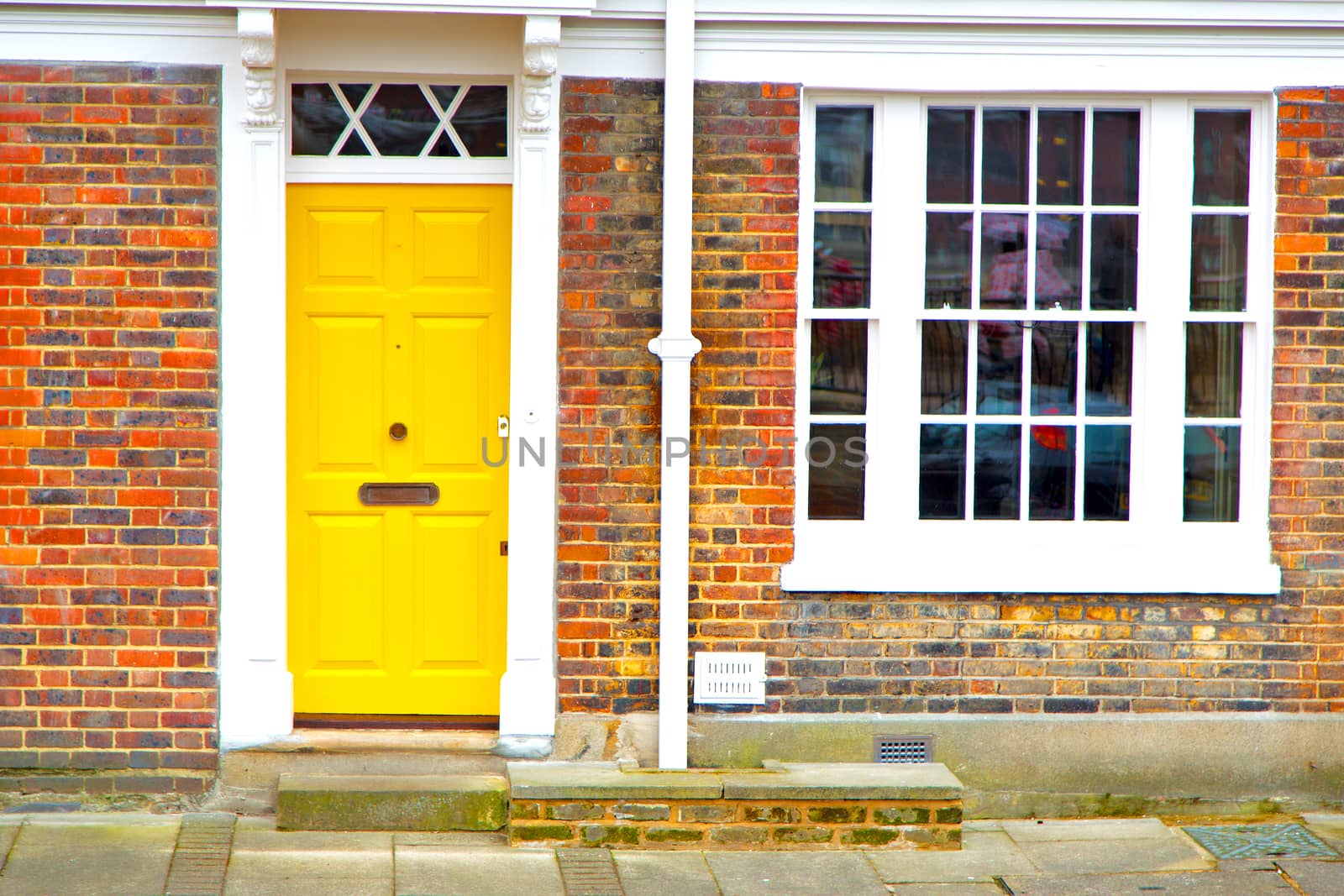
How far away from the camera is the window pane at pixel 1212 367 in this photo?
597cm

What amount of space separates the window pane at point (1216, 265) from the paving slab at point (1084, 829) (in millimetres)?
2194

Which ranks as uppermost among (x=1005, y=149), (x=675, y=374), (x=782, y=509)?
(x=1005, y=149)

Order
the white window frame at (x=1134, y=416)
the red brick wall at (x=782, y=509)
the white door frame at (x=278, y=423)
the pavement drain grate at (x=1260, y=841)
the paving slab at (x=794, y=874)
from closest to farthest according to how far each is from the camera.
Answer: the paving slab at (x=794, y=874), the pavement drain grate at (x=1260, y=841), the white door frame at (x=278, y=423), the red brick wall at (x=782, y=509), the white window frame at (x=1134, y=416)

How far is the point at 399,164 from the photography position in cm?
579

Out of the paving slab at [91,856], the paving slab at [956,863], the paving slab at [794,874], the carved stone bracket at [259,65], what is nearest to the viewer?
the paving slab at [91,856]

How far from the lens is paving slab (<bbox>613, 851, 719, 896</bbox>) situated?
4.97 m

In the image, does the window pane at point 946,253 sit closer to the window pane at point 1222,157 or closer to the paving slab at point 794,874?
the window pane at point 1222,157

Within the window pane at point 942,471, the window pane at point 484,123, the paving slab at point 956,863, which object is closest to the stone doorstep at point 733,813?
the paving slab at point 956,863

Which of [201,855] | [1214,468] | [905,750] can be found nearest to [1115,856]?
[905,750]

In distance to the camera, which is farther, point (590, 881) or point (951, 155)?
point (951, 155)

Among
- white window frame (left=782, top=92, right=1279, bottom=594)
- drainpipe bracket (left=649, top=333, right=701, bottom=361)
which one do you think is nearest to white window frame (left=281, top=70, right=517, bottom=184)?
Answer: drainpipe bracket (left=649, top=333, right=701, bottom=361)

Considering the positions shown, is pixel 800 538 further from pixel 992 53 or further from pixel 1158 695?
pixel 992 53

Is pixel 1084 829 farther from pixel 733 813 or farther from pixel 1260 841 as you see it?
pixel 733 813

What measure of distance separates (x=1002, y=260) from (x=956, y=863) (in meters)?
2.49
